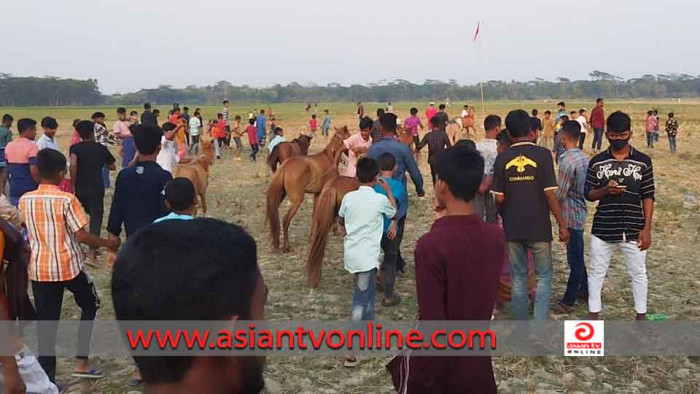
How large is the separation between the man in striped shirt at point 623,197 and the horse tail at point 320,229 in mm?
2623

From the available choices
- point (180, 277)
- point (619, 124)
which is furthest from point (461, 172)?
point (619, 124)

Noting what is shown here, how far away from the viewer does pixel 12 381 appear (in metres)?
2.63

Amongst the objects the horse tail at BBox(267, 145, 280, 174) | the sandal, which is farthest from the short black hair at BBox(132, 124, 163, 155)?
the horse tail at BBox(267, 145, 280, 174)

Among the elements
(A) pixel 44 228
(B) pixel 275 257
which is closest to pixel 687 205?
(B) pixel 275 257

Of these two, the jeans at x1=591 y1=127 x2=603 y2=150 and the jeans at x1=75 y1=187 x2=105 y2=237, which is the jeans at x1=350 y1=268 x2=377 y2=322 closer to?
the jeans at x1=75 y1=187 x2=105 y2=237

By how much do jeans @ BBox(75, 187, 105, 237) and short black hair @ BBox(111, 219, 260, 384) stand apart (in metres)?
6.54

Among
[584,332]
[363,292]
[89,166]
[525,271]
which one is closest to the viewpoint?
[363,292]

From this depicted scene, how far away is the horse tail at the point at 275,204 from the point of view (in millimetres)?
8469

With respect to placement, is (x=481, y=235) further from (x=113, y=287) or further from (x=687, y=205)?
(x=687, y=205)

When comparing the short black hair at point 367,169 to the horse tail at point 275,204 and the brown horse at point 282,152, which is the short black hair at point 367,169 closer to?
the horse tail at point 275,204

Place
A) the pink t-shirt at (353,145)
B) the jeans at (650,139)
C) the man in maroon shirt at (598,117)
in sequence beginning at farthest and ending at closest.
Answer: the jeans at (650,139), the man in maroon shirt at (598,117), the pink t-shirt at (353,145)

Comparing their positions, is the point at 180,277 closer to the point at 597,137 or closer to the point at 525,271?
the point at 525,271

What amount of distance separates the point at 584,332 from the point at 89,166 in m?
6.03

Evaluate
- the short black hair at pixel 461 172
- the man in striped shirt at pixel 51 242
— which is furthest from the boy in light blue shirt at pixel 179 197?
the short black hair at pixel 461 172
